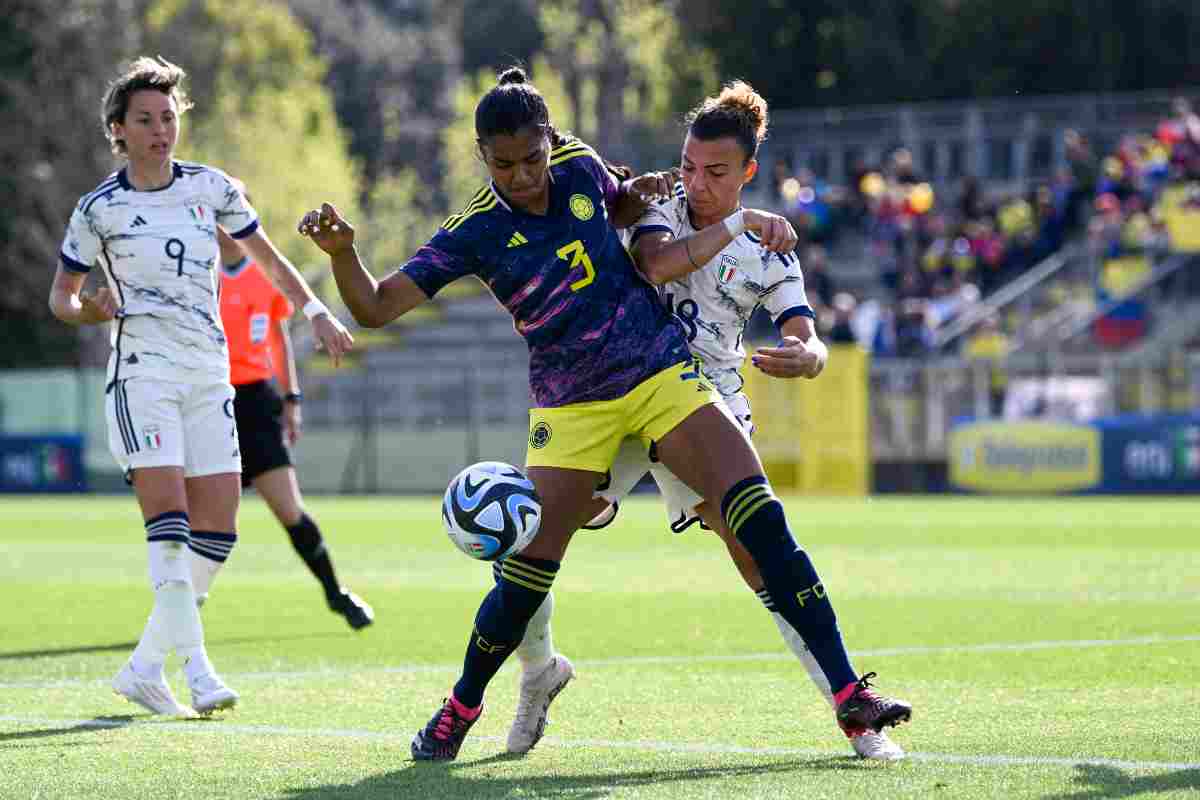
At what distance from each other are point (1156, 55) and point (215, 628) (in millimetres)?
33573

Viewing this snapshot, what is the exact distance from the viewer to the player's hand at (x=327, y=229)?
623cm

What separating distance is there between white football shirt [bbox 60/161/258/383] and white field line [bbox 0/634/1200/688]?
1589 mm

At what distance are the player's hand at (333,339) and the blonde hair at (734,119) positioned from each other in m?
1.30

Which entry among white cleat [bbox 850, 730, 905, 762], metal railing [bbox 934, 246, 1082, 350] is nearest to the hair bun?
white cleat [bbox 850, 730, 905, 762]

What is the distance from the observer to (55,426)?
3497 centimetres

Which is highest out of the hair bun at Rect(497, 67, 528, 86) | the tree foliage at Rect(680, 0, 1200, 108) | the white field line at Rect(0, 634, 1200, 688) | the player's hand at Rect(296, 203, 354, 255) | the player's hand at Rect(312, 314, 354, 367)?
the tree foliage at Rect(680, 0, 1200, 108)

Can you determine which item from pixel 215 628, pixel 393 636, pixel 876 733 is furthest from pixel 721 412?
pixel 215 628

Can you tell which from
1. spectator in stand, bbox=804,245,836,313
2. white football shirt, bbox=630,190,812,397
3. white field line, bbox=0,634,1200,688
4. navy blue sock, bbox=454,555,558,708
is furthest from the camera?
spectator in stand, bbox=804,245,836,313

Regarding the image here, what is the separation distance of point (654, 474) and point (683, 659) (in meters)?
2.51

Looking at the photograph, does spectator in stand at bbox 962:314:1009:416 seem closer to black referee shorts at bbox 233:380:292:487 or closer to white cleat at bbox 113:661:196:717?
black referee shorts at bbox 233:380:292:487

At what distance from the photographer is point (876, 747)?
6.26m

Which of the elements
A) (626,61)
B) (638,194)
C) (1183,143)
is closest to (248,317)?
(638,194)

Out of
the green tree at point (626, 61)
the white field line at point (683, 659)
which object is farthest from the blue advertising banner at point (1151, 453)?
the green tree at point (626, 61)

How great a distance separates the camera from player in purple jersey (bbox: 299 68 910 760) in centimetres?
645
